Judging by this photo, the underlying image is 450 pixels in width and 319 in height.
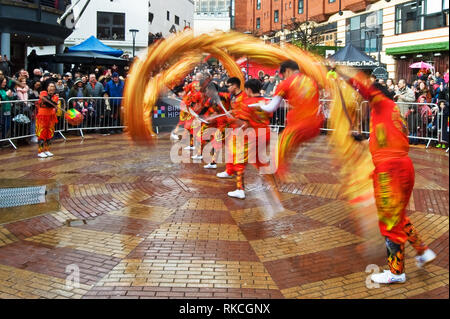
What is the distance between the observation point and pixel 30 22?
19.3 m

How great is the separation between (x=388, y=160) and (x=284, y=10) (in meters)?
38.8

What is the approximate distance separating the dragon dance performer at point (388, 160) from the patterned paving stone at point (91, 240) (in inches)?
103

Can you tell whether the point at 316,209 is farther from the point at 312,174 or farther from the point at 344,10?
the point at 344,10

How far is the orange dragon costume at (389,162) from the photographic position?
3.69m

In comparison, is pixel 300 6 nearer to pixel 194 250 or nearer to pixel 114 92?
pixel 114 92

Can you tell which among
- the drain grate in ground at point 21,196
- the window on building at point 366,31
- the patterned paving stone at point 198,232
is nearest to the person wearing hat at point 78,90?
the drain grate in ground at point 21,196

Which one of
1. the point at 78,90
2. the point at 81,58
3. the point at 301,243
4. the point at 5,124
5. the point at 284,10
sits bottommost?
the point at 301,243

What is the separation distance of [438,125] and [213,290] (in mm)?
9626

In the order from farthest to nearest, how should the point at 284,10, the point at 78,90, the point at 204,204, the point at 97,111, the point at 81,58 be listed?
1. the point at 284,10
2. the point at 81,58
3. the point at 97,111
4. the point at 78,90
5. the point at 204,204

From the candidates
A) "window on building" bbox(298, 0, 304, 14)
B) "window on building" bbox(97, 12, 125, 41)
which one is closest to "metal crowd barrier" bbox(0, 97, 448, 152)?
"window on building" bbox(97, 12, 125, 41)

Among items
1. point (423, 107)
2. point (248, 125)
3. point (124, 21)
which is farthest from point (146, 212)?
point (124, 21)

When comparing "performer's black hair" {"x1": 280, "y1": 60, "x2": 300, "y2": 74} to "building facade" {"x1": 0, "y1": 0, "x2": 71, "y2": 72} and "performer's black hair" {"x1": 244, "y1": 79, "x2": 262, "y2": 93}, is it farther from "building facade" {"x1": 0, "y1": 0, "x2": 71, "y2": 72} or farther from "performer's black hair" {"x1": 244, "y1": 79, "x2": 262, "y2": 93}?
"building facade" {"x1": 0, "y1": 0, "x2": 71, "y2": 72}

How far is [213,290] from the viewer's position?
3.90 metres

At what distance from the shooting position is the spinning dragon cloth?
4270 millimetres
